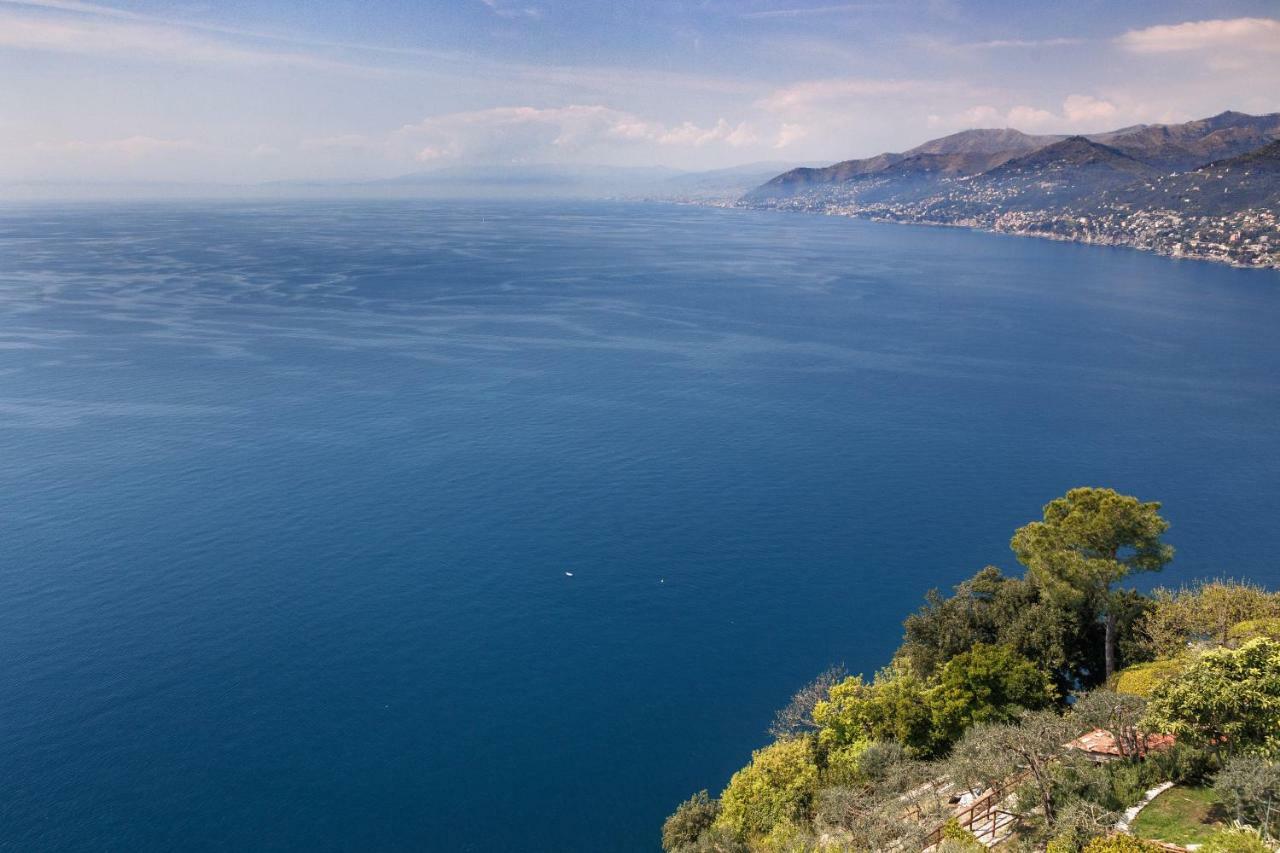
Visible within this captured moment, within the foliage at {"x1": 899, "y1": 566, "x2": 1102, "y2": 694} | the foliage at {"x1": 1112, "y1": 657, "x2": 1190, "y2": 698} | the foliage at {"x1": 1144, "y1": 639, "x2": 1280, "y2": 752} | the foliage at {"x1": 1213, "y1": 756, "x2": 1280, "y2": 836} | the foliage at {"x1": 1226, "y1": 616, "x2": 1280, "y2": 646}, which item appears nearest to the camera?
the foliage at {"x1": 1213, "y1": 756, "x2": 1280, "y2": 836}

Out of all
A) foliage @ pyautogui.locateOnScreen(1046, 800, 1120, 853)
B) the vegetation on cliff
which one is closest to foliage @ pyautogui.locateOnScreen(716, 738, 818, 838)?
the vegetation on cliff

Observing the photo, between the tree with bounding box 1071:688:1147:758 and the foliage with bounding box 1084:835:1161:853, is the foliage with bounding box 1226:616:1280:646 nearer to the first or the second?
the tree with bounding box 1071:688:1147:758

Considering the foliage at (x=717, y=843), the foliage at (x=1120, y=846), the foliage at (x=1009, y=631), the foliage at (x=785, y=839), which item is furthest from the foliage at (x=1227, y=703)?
the foliage at (x=717, y=843)

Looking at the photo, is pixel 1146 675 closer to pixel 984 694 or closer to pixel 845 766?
pixel 984 694

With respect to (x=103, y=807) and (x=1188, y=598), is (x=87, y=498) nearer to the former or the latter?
(x=103, y=807)

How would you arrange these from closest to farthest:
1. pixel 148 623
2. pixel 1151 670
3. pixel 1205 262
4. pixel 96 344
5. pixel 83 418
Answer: pixel 1151 670, pixel 148 623, pixel 83 418, pixel 96 344, pixel 1205 262

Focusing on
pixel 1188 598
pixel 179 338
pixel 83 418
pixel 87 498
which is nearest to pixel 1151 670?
pixel 1188 598

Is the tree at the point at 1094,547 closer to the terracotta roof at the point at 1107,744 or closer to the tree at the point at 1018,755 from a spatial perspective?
the terracotta roof at the point at 1107,744
